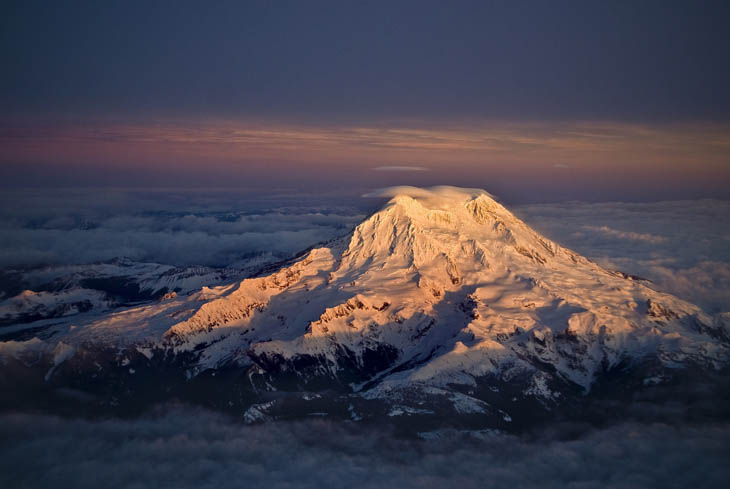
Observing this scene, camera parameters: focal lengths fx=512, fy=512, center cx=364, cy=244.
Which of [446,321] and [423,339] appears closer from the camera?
[423,339]

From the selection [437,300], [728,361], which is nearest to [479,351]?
[437,300]

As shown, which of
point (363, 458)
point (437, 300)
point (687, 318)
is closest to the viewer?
point (363, 458)

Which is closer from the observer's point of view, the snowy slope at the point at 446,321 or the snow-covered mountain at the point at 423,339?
the snow-covered mountain at the point at 423,339

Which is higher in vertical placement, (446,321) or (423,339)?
(446,321)

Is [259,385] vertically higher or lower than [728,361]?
lower

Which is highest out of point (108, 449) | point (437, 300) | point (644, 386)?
point (437, 300)

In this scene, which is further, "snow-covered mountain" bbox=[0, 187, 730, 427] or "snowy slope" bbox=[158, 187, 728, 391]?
"snowy slope" bbox=[158, 187, 728, 391]

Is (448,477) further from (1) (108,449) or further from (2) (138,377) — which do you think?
(2) (138,377)

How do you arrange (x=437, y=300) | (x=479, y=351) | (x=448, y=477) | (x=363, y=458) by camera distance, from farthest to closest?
(x=437, y=300) → (x=479, y=351) → (x=363, y=458) → (x=448, y=477)
